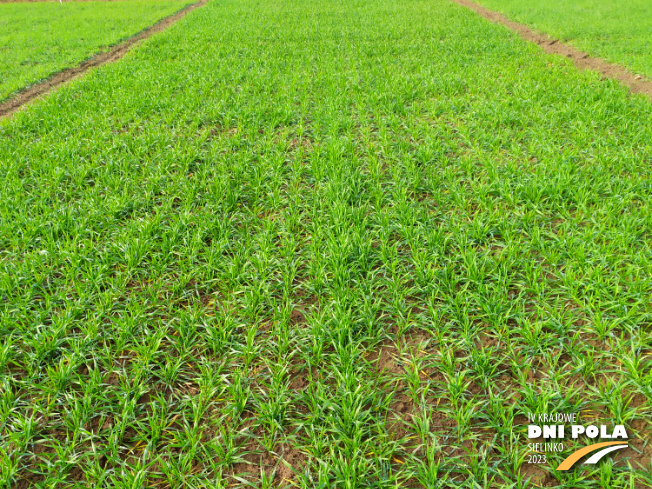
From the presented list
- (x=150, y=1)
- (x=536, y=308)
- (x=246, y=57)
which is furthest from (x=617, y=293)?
(x=150, y=1)

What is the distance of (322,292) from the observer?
3.41 metres

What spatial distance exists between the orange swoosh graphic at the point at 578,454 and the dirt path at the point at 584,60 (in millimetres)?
7965

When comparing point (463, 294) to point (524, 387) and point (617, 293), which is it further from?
point (617, 293)

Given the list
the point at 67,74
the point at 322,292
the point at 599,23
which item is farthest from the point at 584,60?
the point at 67,74

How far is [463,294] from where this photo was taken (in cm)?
328

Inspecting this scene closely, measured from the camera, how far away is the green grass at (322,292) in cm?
229

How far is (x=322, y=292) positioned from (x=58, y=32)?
1776 cm

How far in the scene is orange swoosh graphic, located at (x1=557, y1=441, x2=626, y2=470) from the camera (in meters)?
2.12

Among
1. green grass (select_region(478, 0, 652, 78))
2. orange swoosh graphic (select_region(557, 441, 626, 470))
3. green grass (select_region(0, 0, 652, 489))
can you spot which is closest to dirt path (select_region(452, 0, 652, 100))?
green grass (select_region(478, 0, 652, 78))

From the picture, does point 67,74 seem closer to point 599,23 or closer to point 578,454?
point 578,454

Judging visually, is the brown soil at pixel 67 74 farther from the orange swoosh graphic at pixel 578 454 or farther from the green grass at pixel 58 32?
the orange swoosh graphic at pixel 578 454

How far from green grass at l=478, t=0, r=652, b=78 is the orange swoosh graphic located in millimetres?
9612

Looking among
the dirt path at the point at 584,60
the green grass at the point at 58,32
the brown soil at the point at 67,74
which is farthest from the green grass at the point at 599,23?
the green grass at the point at 58,32

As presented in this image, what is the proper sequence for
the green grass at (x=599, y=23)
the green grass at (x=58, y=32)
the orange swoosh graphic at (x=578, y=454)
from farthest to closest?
the green grass at (x=58, y=32), the green grass at (x=599, y=23), the orange swoosh graphic at (x=578, y=454)
